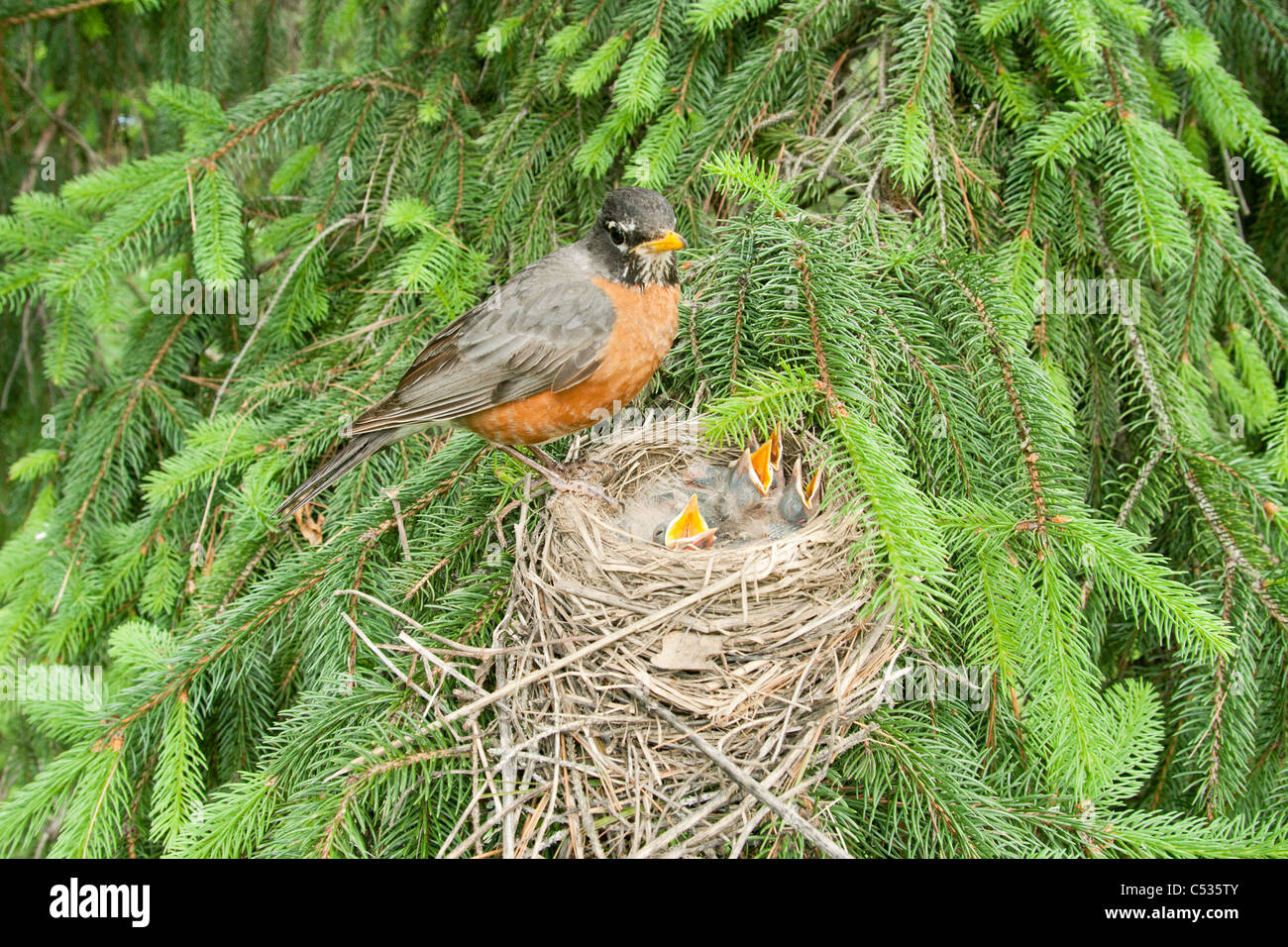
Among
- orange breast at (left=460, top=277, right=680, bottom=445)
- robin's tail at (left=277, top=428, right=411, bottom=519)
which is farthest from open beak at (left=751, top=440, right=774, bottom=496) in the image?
robin's tail at (left=277, top=428, right=411, bottom=519)

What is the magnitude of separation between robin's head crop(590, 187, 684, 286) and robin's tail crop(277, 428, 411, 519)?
2.93 feet

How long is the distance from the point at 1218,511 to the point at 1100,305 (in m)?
0.70

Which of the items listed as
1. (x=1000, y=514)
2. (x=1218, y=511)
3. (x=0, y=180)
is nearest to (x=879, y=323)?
(x=1000, y=514)

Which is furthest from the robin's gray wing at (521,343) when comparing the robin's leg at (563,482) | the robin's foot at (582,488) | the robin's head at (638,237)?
the robin's foot at (582,488)

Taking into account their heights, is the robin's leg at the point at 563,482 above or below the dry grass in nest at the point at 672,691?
above

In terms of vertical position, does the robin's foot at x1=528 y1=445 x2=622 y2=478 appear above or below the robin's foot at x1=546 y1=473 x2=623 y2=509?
above

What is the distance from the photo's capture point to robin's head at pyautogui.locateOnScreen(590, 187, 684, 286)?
2.82 m

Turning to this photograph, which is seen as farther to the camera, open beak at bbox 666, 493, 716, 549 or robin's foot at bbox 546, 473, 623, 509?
robin's foot at bbox 546, 473, 623, 509

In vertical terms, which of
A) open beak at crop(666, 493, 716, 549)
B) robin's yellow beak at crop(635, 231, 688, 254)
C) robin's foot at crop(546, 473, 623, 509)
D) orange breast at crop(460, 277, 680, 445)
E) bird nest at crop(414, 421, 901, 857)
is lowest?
bird nest at crop(414, 421, 901, 857)

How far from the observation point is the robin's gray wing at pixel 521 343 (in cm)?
295

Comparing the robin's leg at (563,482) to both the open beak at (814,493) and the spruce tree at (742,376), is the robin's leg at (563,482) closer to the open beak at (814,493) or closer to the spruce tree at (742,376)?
the spruce tree at (742,376)

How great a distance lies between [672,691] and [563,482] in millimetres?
890

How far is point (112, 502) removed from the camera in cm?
321

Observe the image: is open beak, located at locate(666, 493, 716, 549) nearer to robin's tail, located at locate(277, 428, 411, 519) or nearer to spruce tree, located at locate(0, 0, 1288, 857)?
spruce tree, located at locate(0, 0, 1288, 857)
